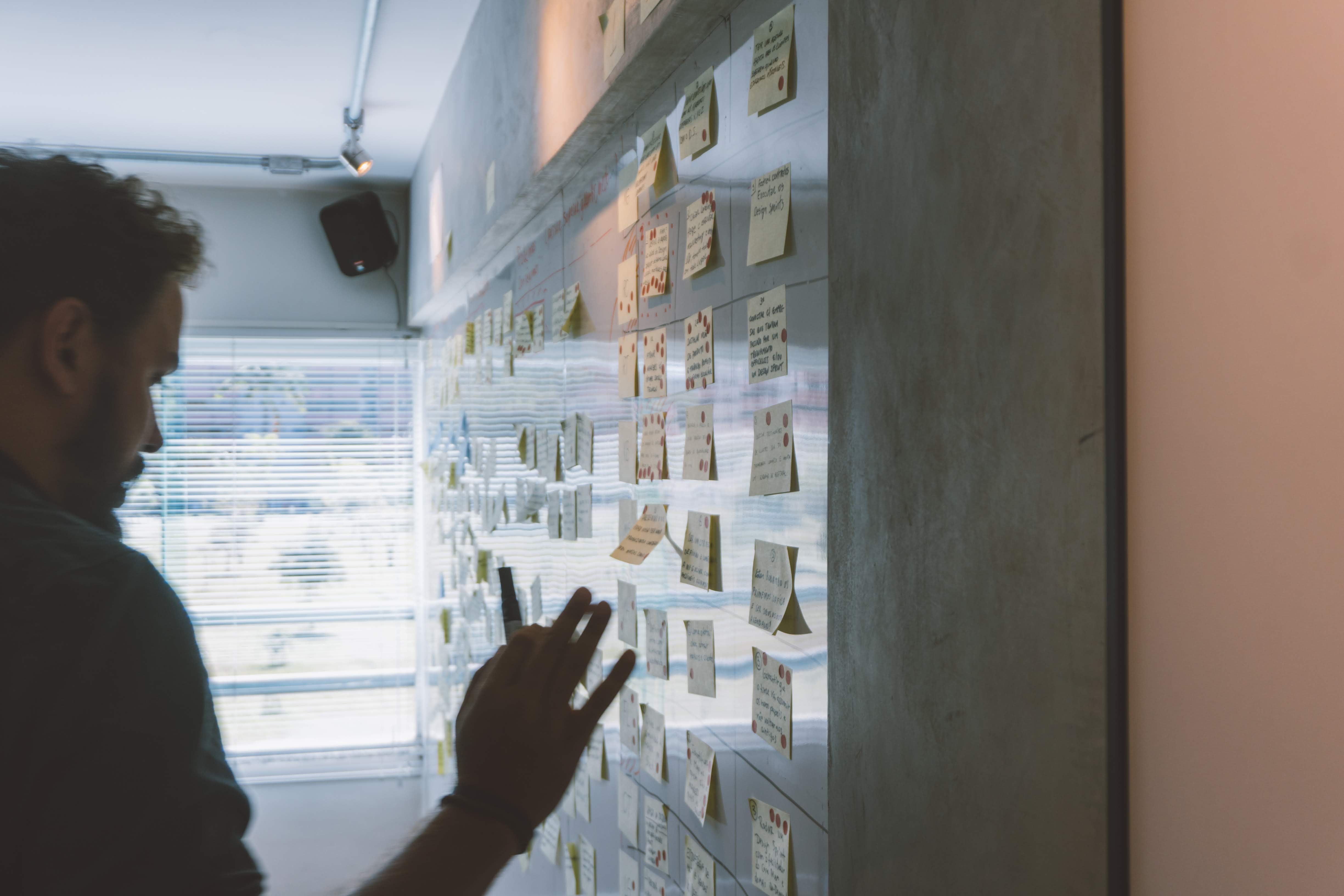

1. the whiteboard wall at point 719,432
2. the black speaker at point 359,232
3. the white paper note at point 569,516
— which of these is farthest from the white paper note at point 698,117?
the black speaker at point 359,232

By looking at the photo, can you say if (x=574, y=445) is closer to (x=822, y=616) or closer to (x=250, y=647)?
(x=822, y=616)

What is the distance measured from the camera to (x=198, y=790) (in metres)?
0.63

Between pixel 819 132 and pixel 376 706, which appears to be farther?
pixel 376 706

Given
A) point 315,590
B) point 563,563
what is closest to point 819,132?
point 563,563

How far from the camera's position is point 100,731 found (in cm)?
59

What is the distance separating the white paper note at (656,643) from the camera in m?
1.37

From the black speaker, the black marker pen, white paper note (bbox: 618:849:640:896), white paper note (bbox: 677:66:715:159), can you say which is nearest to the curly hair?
the black marker pen

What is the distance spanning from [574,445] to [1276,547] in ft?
4.71

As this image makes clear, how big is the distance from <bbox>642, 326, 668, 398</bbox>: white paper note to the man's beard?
0.69 m

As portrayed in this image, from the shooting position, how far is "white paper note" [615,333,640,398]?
144cm

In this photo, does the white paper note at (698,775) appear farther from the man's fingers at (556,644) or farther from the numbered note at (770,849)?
the man's fingers at (556,644)

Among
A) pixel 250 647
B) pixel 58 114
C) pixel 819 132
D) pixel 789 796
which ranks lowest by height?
pixel 250 647

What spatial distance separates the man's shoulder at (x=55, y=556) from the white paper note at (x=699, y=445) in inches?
25.5

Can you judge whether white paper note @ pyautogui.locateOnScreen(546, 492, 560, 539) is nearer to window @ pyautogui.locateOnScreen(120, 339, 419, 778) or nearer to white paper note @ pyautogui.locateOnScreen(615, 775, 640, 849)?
white paper note @ pyautogui.locateOnScreen(615, 775, 640, 849)
